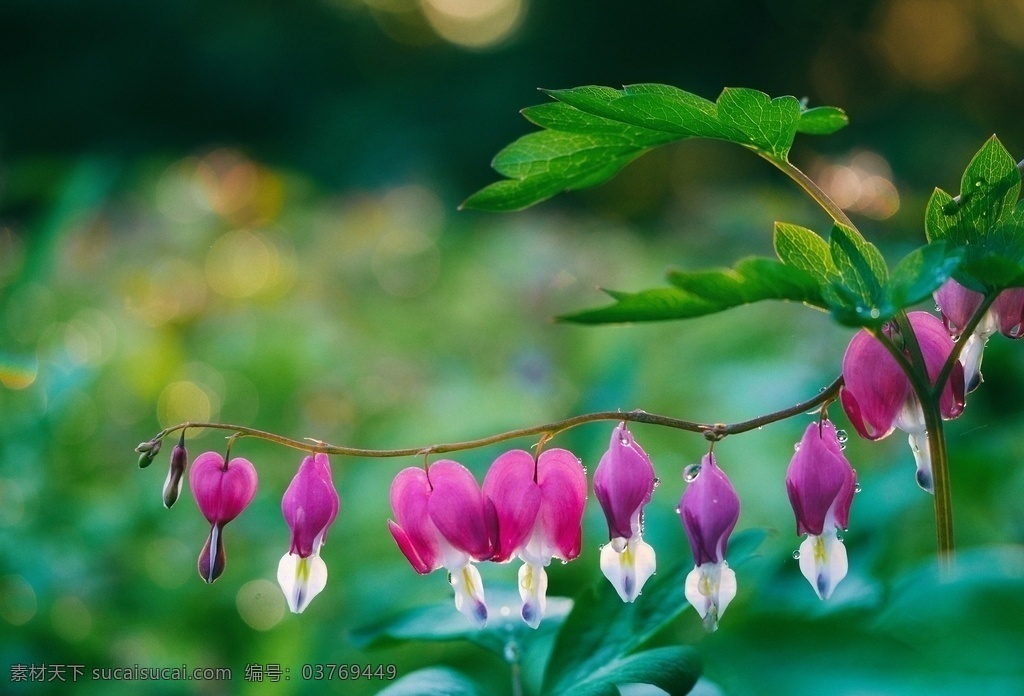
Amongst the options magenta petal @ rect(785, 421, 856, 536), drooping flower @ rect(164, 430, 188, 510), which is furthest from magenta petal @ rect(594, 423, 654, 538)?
drooping flower @ rect(164, 430, 188, 510)

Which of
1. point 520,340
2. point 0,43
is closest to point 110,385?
point 520,340

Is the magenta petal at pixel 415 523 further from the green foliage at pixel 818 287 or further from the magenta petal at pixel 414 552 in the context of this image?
the green foliage at pixel 818 287

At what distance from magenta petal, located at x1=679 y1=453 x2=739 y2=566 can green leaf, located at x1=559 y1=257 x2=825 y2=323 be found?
0.14 m

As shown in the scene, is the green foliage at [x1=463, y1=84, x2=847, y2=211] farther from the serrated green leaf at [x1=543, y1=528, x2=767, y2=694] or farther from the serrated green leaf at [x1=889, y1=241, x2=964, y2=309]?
the serrated green leaf at [x1=543, y1=528, x2=767, y2=694]

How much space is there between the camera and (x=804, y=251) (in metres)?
0.59

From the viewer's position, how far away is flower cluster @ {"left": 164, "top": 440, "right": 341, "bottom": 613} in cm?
72

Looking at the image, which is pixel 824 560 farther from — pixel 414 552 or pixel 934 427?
pixel 414 552

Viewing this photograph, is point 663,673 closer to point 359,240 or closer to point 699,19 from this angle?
point 359,240

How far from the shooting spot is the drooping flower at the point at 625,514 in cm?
66

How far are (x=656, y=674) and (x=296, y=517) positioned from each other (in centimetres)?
31

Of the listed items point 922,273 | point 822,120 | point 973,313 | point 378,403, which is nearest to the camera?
point 922,273

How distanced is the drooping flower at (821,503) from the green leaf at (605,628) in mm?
117

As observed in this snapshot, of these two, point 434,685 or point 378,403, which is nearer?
point 434,685

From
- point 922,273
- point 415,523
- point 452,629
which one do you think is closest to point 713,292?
point 922,273
